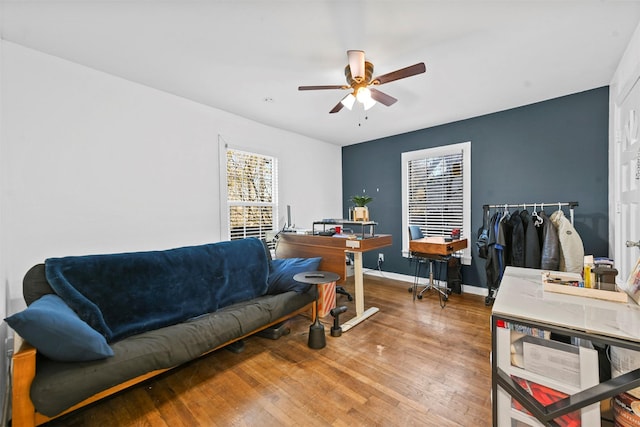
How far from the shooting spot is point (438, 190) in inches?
166

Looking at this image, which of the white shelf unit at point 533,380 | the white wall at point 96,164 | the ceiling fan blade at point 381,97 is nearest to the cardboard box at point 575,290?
the white shelf unit at point 533,380

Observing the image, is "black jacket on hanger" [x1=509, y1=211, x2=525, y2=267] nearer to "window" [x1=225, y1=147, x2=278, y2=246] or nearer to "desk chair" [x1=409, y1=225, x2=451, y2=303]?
"desk chair" [x1=409, y1=225, x2=451, y2=303]

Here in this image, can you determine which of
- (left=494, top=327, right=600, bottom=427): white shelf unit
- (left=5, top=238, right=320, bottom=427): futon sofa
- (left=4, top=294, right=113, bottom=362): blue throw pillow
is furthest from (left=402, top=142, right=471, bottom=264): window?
(left=4, top=294, right=113, bottom=362): blue throw pillow

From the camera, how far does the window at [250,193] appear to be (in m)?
3.58

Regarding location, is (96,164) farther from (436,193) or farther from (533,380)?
(436,193)

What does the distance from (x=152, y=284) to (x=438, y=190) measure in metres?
3.98

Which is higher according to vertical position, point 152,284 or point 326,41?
point 326,41

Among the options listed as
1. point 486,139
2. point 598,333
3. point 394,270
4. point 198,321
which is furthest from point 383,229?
point 598,333

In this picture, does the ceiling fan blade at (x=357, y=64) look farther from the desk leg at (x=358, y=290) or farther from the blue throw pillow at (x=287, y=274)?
the blue throw pillow at (x=287, y=274)

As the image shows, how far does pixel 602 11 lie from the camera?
1761mm

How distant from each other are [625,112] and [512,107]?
121cm

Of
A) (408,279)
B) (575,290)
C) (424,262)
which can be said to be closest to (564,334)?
(575,290)

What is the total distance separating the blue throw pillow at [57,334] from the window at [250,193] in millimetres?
2059

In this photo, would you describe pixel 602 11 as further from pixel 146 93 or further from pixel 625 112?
pixel 146 93
